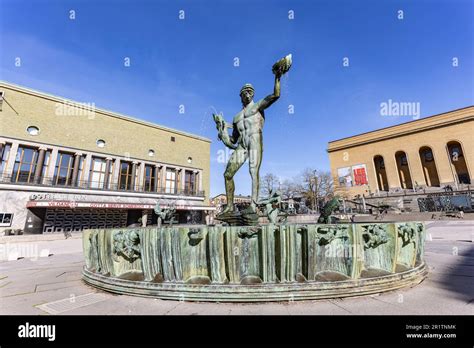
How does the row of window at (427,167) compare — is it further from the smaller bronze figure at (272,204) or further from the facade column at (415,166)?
the smaller bronze figure at (272,204)

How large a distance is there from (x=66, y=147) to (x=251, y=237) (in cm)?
3043

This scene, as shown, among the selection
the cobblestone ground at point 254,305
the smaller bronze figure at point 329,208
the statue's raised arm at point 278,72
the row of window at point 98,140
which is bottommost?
the cobblestone ground at point 254,305

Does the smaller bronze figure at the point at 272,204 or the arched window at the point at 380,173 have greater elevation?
the arched window at the point at 380,173

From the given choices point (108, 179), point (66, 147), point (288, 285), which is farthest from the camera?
point (108, 179)

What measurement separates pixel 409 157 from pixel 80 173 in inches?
2349

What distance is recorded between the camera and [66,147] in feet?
85.1

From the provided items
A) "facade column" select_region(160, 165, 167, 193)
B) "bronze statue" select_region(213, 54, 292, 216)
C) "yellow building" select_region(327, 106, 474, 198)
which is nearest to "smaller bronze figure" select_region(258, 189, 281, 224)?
"bronze statue" select_region(213, 54, 292, 216)

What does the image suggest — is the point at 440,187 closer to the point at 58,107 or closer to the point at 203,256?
the point at 203,256

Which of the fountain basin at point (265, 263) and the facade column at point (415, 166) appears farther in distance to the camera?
the facade column at point (415, 166)

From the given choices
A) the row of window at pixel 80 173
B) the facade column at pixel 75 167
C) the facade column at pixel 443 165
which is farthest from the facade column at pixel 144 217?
the facade column at pixel 443 165

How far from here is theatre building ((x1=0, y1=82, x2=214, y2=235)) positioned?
22203mm

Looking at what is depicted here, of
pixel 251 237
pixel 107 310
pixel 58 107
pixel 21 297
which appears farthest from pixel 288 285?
pixel 58 107

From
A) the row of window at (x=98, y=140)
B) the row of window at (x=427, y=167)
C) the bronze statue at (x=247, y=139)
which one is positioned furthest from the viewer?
the row of window at (x=427, y=167)

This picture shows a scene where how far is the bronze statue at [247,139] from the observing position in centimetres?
536
